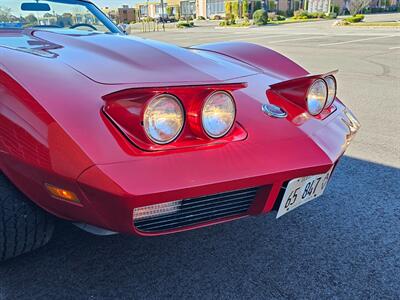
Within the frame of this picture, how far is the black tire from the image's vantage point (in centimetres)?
166

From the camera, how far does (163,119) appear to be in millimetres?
1487

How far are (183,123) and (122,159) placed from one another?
288 millimetres

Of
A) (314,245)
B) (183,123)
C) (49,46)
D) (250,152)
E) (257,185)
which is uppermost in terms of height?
(49,46)

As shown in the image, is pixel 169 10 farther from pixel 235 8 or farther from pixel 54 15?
pixel 54 15

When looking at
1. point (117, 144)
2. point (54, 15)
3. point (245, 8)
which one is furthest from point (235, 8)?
point (117, 144)

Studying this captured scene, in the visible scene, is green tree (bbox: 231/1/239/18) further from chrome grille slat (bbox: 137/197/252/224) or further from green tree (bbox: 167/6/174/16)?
chrome grille slat (bbox: 137/197/252/224)

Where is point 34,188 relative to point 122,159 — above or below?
below

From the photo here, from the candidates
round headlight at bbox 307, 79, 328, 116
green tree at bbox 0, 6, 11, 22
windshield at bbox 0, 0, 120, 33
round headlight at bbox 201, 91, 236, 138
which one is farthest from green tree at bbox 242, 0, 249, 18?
round headlight at bbox 201, 91, 236, 138

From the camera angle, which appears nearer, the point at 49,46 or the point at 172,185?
the point at 172,185

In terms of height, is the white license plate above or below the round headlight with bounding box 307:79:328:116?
below

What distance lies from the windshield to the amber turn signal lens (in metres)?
1.60

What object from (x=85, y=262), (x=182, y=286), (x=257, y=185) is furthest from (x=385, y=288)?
(x=85, y=262)

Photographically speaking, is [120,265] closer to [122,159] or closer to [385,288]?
[122,159]

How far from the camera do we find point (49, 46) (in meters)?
2.06
